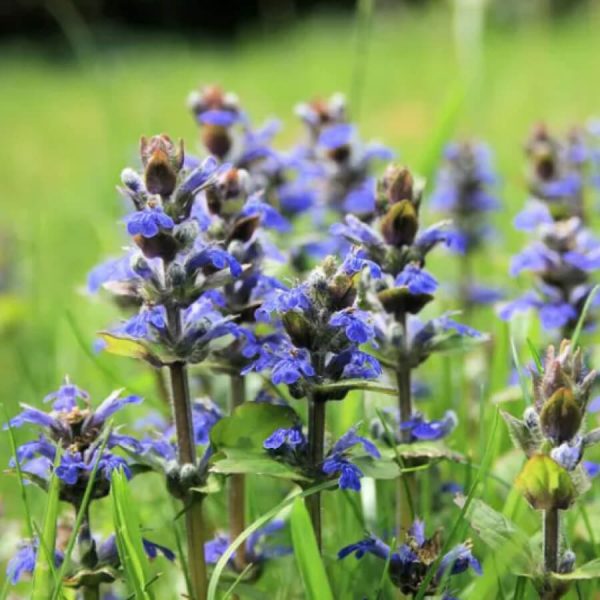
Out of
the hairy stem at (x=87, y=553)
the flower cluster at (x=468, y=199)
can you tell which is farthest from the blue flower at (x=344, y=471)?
the flower cluster at (x=468, y=199)

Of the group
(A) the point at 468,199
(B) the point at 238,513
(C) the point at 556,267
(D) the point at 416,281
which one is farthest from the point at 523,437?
(A) the point at 468,199

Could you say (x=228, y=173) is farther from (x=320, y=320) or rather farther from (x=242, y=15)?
(x=242, y=15)

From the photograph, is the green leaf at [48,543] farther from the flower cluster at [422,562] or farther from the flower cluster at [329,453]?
the flower cluster at [422,562]

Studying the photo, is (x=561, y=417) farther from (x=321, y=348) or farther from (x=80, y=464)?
(x=80, y=464)

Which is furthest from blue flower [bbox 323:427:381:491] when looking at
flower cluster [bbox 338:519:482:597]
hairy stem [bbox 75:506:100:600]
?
hairy stem [bbox 75:506:100:600]

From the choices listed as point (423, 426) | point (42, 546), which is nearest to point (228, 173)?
point (423, 426)

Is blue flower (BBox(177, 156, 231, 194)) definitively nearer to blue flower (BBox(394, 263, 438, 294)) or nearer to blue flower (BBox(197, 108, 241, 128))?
blue flower (BBox(394, 263, 438, 294))
